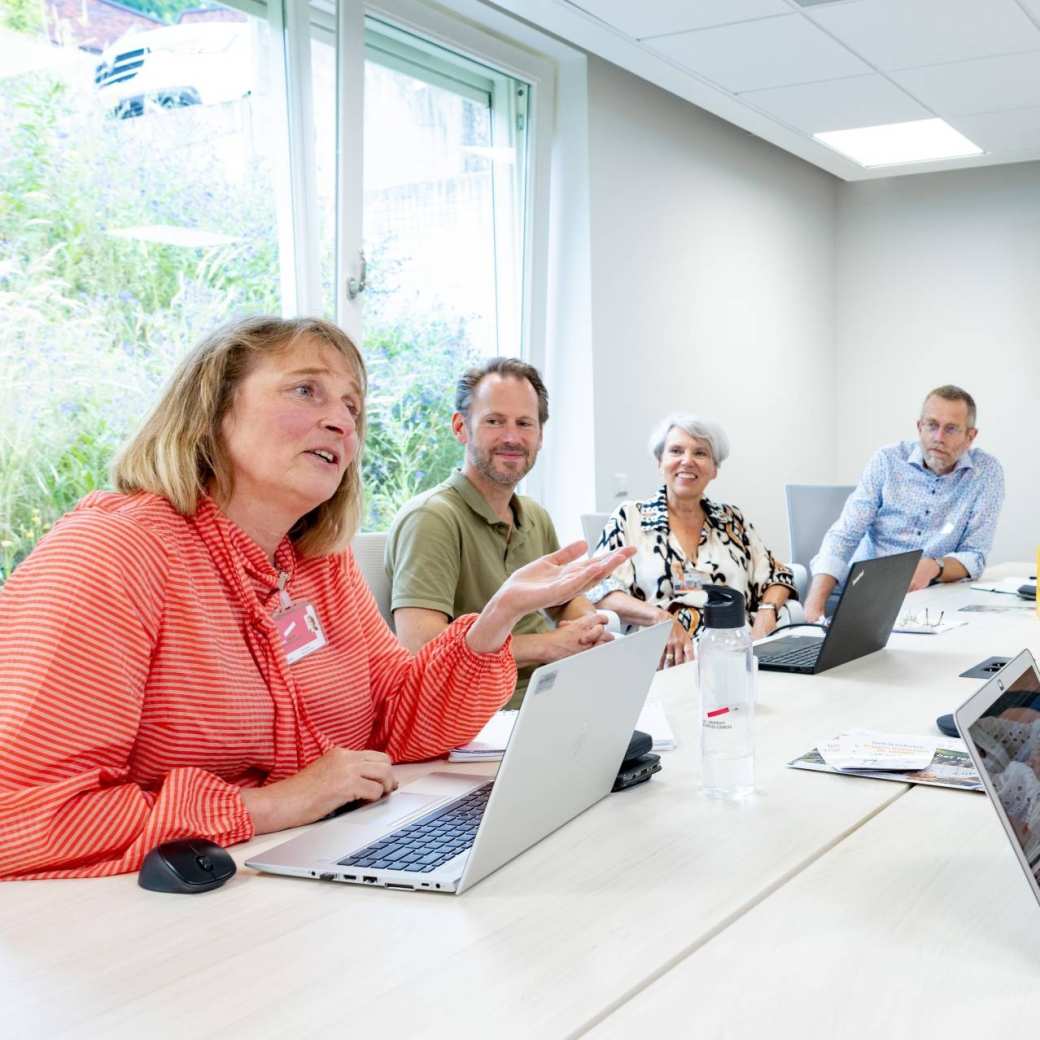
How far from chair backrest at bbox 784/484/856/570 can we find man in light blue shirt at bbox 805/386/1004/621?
1.45 ft

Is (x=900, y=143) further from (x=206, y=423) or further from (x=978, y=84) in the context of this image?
(x=206, y=423)

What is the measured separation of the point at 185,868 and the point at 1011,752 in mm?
826

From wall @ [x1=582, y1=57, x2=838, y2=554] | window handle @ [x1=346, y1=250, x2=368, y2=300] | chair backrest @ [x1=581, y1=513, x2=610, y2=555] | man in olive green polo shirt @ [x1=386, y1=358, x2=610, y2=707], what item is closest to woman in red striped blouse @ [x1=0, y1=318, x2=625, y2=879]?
man in olive green polo shirt @ [x1=386, y1=358, x2=610, y2=707]

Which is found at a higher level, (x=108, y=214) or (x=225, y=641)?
(x=108, y=214)

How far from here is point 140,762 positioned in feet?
5.03

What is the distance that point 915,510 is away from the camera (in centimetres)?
463

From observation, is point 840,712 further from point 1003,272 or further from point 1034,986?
point 1003,272

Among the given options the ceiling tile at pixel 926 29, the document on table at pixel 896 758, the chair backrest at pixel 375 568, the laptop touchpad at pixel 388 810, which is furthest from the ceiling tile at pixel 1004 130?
the laptop touchpad at pixel 388 810

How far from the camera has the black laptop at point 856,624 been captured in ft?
7.90

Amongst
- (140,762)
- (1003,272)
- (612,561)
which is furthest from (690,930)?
(1003,272)

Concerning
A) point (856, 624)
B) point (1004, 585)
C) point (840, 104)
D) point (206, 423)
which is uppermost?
point (840, 104)

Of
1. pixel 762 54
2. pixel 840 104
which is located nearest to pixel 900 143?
pixel 840 104

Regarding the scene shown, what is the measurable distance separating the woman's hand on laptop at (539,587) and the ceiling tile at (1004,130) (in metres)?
4.62

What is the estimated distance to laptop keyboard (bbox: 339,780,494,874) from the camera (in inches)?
51.1
